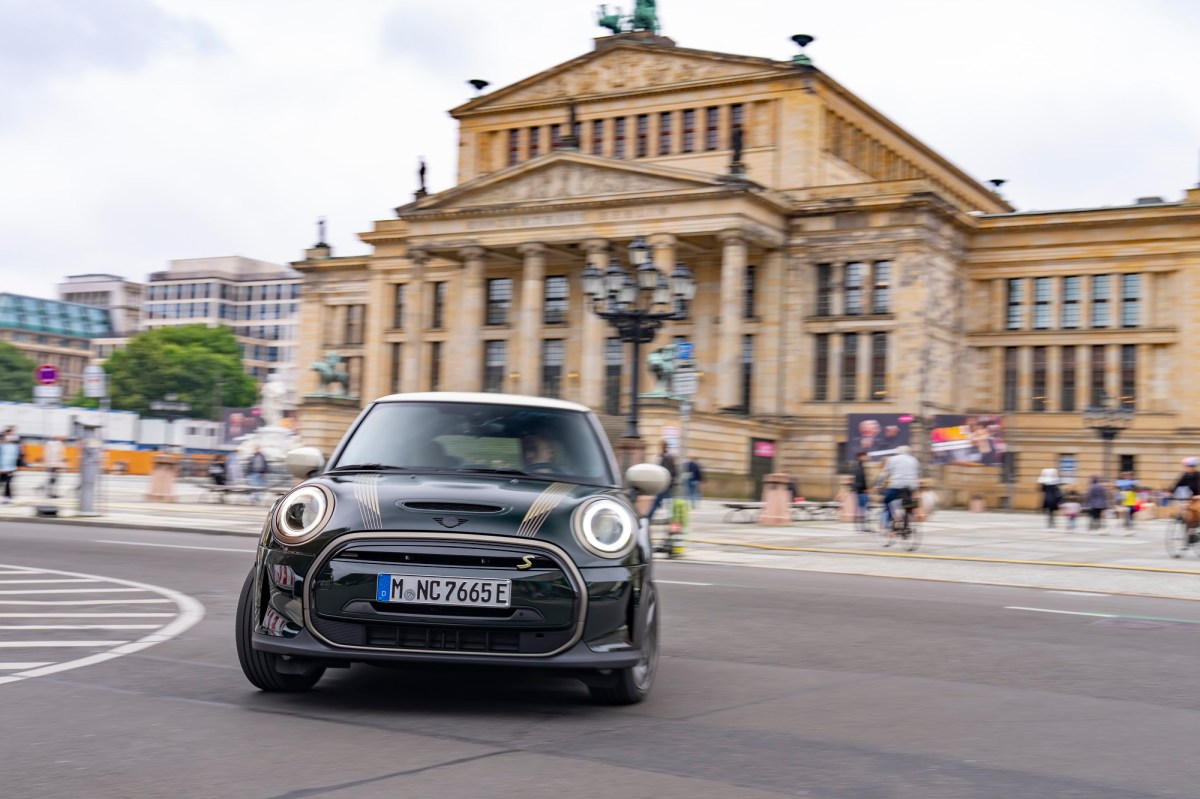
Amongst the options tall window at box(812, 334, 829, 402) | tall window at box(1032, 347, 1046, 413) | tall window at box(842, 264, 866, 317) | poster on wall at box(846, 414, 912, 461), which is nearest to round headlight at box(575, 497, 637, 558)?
poster on wall at box(846, 414, 912, 461)

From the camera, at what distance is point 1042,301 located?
204 ft

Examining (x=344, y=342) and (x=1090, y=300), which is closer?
(x=1090, y=300)

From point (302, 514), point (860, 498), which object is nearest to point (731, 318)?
point (860, 498)

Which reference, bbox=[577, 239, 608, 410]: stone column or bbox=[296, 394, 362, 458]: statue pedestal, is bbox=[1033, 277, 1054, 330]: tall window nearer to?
bbox=[577, 239, 608, 410]: stone column

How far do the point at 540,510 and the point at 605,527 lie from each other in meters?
0.32

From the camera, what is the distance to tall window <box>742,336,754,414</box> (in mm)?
62156

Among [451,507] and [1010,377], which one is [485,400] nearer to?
[451,507]

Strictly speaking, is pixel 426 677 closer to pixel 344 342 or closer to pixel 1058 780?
pixel 1058 780

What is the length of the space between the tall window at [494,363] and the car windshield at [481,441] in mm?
61133

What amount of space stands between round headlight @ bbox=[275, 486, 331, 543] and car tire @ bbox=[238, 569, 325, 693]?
0.37 metres

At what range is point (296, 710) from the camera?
6.11m

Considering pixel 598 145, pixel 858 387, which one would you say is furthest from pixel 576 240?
pixel 858 387

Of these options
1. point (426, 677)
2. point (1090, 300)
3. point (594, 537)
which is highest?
point (1090, 300)

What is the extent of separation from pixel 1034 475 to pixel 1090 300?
26.2ft
